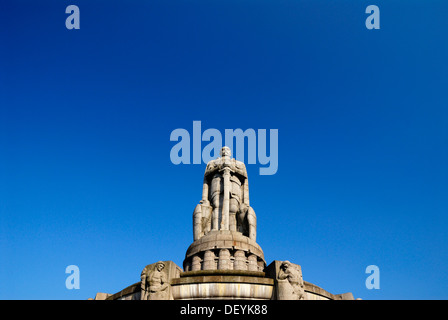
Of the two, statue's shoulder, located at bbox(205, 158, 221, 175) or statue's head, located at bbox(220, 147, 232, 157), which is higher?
statue's head, located at bbox(220, 147, 232, 157)

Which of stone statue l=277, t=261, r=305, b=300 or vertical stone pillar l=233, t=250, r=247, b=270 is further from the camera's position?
vertical stone pillar l=233, t=250, r=247, b=270

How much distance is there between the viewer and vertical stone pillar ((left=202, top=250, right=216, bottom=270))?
55.8 feet

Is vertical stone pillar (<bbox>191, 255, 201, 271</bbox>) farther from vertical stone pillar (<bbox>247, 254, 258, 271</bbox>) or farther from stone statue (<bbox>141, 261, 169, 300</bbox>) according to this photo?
stone statue (<bbox>141, 261, 169, 300</bbox>)

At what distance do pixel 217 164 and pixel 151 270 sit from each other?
11534mm

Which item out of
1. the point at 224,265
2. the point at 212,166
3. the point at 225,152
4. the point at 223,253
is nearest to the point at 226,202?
the point at 212,166

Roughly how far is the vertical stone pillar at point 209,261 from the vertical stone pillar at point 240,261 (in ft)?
3.77

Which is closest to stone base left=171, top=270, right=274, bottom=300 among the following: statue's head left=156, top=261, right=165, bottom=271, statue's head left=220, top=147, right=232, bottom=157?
statue's head left=156, top=261, right=165, bottom=271

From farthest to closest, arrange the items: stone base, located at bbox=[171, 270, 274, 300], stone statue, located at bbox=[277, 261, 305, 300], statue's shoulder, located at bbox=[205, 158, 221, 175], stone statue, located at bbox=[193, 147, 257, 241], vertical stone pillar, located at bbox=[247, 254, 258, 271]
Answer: statue's shoulder, located at bbox=[205, 158, 221, 175] < stone statue, located at bbox=[193, 147, 257, 241] < vertical stone pillar, located at bbox=[247, 254, 258, 271] < stone base, located at bbox=[171, 270, 274, 300] < stone statue, located at bbox=[277, 261, 305, 300]

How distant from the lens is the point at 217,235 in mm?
18016

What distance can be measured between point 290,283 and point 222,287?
7.43ft

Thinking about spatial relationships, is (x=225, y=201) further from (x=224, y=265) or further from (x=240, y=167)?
(x=224, y=265)

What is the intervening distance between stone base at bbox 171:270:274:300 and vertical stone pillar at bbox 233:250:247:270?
5.97 m
